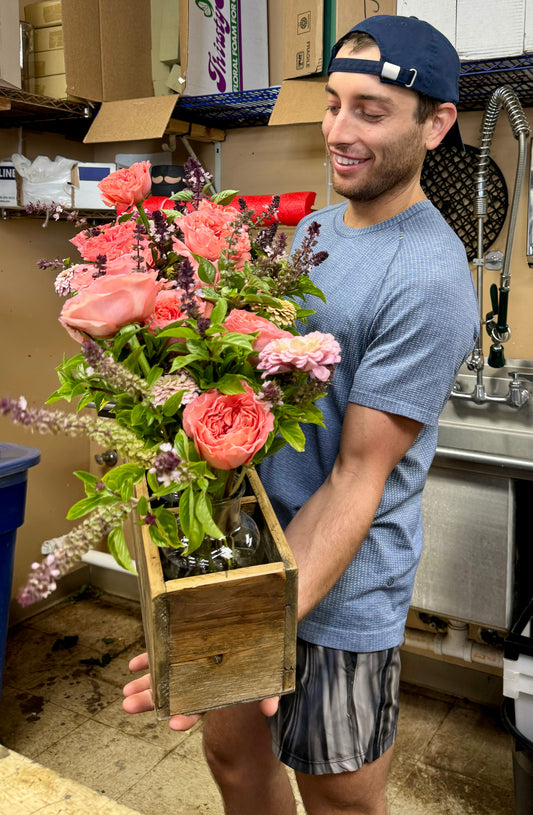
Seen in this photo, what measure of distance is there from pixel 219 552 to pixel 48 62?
2.01 meters

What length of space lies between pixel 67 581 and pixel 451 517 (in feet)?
5.88

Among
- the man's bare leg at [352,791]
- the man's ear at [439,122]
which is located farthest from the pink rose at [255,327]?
the man's bare leg at [352,791]

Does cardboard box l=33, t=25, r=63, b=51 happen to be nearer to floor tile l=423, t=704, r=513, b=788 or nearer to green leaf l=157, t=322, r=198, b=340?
green leaf l=157, t=322, r=198, b=340

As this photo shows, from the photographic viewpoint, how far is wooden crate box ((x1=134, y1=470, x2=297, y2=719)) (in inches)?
30.4

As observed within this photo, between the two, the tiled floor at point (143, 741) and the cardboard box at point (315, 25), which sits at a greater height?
the cardboard box at point (315, 25)

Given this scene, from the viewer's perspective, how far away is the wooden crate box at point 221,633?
77 cm

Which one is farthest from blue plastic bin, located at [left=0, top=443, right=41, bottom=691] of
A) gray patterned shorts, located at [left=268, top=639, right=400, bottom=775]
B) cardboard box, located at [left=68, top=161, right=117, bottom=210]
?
gray patterned shorts, located at [left=268, top=639, right=400, bottom=775]

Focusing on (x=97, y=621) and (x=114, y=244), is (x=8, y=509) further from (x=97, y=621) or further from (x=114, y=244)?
(x=114, y=244)

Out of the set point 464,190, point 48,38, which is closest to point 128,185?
point 464,190

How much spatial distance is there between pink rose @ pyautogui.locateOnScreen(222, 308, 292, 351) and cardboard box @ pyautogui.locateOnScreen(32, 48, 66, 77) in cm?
186

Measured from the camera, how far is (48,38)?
90.1 inches

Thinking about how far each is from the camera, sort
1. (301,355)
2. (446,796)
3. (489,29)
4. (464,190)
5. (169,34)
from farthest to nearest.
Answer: (169,34)
(464,190)
(446,796)
(489,29)
(301,355)

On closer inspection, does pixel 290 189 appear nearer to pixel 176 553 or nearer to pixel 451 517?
pixel 451 517

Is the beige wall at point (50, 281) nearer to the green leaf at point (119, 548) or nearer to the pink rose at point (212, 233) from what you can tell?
the pink rose at point (212, 233)
